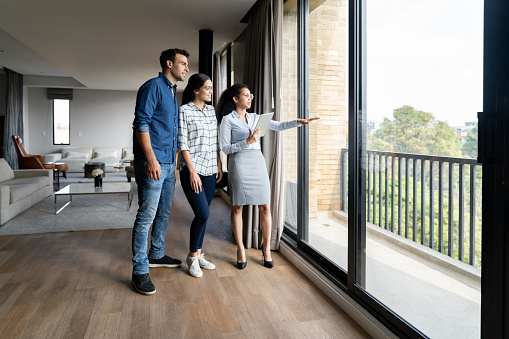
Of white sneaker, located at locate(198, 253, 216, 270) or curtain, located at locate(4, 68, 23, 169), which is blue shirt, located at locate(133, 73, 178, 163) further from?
curtain, located at locate(4, 68, 23, 169)

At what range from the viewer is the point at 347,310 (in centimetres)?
220

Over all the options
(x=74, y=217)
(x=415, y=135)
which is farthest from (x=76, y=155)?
(x=415, y=135)

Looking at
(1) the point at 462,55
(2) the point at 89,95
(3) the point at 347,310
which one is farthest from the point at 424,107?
(2) the point at 89,95

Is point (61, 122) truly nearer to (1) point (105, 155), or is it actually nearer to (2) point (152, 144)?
(1) point (105, 155)

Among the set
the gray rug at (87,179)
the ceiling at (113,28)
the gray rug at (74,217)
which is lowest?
the gray rug at (74,217)

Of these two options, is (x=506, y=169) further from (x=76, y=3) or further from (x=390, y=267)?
(x=76, y=3)

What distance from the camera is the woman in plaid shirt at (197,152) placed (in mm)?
2650

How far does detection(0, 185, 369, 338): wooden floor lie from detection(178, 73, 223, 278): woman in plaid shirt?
39 cm

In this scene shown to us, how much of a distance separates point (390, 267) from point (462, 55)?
1.09m

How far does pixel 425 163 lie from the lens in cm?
169

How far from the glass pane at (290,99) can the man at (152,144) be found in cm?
109

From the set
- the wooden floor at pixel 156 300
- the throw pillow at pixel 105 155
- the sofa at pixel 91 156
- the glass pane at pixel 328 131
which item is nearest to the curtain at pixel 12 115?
the sofa at pixel 91 156

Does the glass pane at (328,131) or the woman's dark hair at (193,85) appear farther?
the woman's dark hair at (193,85)

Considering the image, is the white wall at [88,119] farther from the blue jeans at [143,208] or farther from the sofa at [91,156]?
the blue jeans at [143,208]
